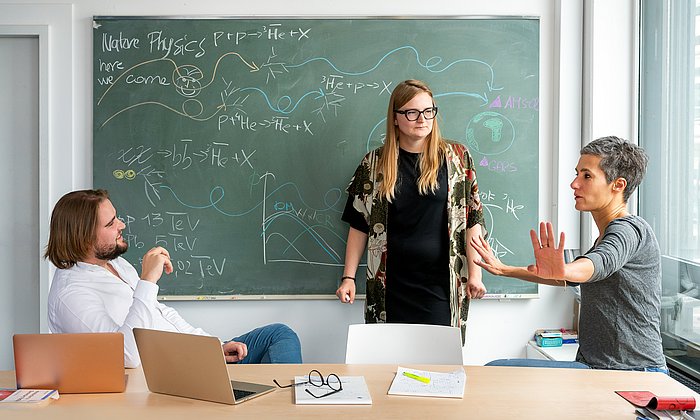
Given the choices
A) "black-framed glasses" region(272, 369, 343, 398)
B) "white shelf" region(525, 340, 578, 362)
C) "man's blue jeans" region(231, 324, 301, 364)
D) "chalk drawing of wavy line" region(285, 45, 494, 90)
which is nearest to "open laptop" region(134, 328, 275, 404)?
"black-framed glasses" region(272, 369, 343, 398)

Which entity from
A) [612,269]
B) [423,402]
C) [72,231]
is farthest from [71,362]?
[612,269]

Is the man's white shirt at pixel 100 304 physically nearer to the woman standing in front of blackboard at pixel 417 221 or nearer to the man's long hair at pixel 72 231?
the man's long hair at pixel 72 231

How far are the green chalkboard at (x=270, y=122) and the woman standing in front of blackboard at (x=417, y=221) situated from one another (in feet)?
1.27

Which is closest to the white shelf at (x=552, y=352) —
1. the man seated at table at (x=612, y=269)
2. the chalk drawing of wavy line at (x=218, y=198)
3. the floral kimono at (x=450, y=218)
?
the floral kimono at (x=450, y=218)

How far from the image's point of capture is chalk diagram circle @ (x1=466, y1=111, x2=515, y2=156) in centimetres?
400

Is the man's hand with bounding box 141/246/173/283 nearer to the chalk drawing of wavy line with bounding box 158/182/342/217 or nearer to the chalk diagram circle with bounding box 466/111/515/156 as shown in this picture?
the chalk drawing of wavy line with bounding box 158/182/342/217

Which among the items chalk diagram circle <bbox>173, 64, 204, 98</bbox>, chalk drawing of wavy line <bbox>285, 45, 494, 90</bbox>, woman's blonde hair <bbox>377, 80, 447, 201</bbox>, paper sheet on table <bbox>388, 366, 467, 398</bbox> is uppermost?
chalk drawing of wavy line <bbox>285, 45, 494, 90</bbox>

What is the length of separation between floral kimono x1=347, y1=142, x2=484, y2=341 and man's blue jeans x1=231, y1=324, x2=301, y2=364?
0.42 meters

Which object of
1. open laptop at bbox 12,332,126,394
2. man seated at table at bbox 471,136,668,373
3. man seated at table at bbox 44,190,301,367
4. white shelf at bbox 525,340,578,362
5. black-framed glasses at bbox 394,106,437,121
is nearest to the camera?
open laptop at bbox 12,332,126,394

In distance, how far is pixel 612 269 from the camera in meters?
2.53

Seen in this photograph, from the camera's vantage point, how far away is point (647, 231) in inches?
105

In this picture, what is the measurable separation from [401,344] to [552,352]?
127 centimetres

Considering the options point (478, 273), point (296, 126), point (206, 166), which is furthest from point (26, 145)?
point (478, 273)

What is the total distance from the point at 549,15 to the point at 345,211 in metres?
1.50
